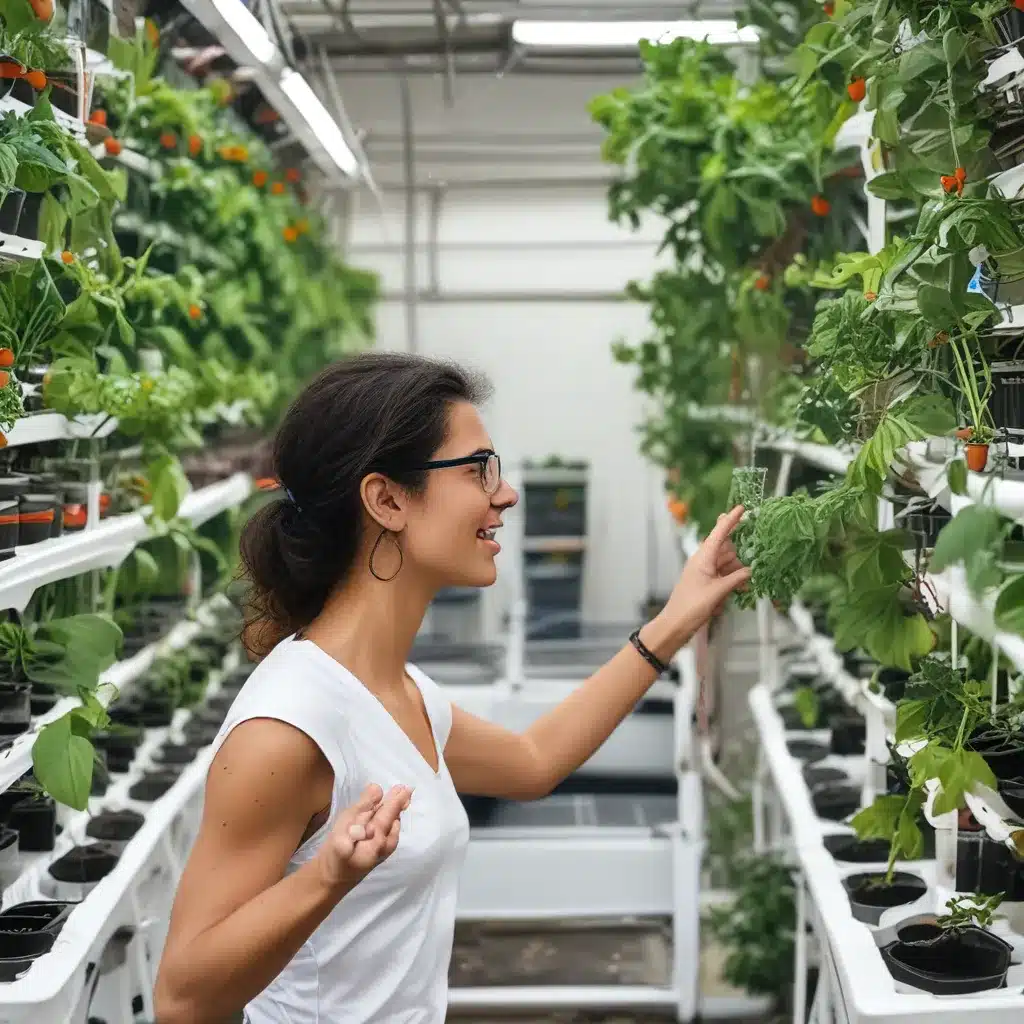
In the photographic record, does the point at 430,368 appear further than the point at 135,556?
No

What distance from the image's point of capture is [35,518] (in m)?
2.52

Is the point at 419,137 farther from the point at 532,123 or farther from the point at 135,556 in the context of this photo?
the point at 135,556

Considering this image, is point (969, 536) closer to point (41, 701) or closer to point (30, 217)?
point (30, 217)

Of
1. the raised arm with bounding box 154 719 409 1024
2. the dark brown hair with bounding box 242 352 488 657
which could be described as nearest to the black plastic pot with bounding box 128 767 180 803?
the dark brown hair with bounding box 242 352 488 657

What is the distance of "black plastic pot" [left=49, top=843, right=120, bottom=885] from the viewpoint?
267cm

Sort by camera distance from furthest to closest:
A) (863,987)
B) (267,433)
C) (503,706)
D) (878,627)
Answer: (267,433), (503,706), (878,627), (863,987)

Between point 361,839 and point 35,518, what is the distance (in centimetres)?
139

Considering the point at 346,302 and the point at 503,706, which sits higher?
the point at 346,302

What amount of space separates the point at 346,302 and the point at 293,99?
2.98 meters

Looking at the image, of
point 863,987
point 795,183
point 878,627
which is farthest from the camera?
point 795,183

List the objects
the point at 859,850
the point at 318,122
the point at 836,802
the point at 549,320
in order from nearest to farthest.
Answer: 1. the point at 859,850
2. the point at 836,802
3. the point at 318,122
4. the point at 549,320

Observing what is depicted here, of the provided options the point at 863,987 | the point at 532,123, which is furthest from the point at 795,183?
the point at 532,123

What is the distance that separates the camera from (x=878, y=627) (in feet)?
7.09

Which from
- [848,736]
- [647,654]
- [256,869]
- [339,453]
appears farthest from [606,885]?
[256,869]
